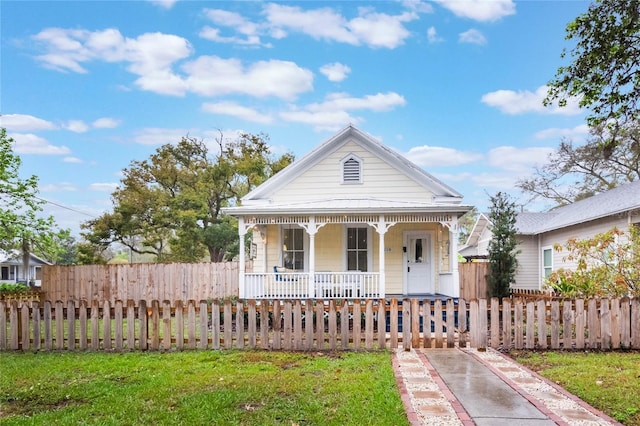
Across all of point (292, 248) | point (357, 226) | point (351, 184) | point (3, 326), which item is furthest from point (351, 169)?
point (3, 326)

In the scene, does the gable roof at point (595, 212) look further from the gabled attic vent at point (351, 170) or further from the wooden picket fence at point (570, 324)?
the gabled attic vent at point (351, 170)

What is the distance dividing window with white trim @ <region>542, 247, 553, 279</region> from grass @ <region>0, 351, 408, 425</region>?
522 inches

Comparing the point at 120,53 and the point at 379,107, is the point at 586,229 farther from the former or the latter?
the point at 120,53

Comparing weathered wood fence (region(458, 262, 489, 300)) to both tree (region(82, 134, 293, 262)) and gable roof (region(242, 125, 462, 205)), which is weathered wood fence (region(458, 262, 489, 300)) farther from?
tree (region(82, 134, 293, 262))

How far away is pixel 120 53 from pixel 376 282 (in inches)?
529

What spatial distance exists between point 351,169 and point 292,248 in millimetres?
3431

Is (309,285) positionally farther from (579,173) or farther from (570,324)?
(579,173)

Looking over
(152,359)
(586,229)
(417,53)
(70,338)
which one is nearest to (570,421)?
Answer: (152,359)

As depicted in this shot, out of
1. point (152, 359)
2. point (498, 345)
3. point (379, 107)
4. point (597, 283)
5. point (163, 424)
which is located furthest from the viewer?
point (379, 107)

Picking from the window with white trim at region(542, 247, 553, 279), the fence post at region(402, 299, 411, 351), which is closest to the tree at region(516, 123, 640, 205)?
the window with white trim at region(542, 247, 553, 279)

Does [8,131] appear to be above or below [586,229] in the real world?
above

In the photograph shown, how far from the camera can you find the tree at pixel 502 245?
16.3 m

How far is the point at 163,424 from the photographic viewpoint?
4.70 meters

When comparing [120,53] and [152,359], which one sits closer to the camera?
[152,359]
